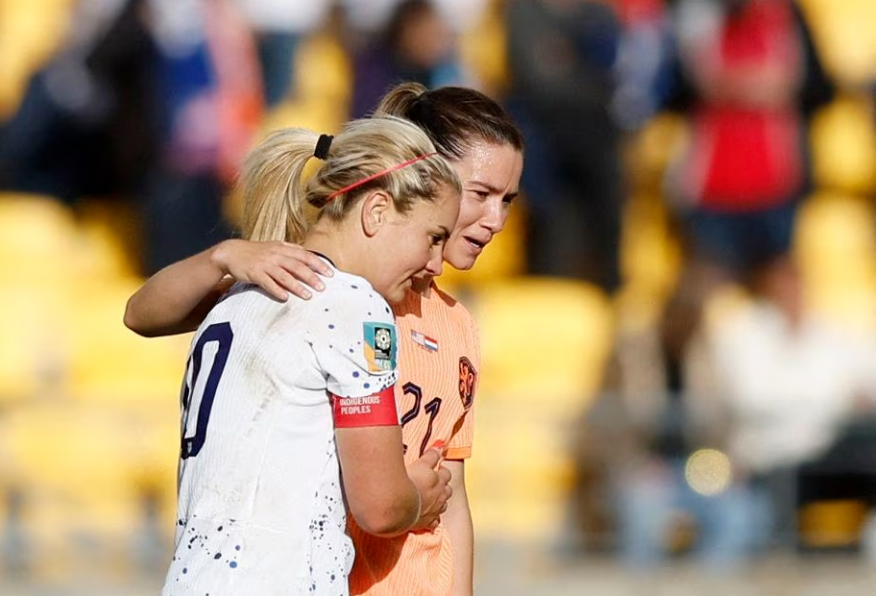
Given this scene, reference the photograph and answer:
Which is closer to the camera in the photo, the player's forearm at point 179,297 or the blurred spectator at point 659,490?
the player's forearm at point 179,297

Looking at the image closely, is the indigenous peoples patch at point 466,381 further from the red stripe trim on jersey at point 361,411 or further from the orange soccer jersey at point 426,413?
the red stripe trim on jersey at point 361,411

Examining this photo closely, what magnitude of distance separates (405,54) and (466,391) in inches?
188

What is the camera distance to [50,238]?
7922mm

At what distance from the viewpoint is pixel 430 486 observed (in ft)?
9.55

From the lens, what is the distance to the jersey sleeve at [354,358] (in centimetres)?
268

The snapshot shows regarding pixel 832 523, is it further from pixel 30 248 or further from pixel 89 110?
pixel 89 110

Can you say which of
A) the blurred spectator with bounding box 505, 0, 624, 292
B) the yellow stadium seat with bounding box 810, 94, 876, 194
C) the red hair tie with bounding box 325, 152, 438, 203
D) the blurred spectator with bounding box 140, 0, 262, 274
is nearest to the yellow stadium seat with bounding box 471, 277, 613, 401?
the blurred spectator with bounding box 505, 0, 624, 292

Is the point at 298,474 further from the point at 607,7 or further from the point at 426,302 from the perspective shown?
the point at 607,7

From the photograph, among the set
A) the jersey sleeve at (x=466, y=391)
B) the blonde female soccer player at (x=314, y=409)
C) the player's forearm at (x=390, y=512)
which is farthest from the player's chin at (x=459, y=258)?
the player's forearm at (x=390, y=512)

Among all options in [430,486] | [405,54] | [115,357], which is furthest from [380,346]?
[405,54]

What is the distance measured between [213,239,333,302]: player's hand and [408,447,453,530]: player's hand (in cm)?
42

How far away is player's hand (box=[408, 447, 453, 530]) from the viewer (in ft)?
9.49

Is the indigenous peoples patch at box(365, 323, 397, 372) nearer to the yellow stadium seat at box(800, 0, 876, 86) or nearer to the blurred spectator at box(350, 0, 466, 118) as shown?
the blurred spectator at box(350, 0, 466, 118)

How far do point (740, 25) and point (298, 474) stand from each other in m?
6.17
